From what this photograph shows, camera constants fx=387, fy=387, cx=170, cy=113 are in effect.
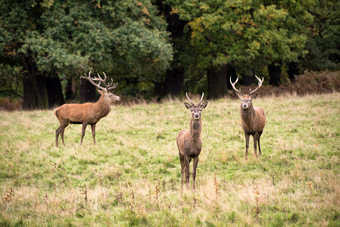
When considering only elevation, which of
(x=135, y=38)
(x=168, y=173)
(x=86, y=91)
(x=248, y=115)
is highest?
(x=135, y=38)

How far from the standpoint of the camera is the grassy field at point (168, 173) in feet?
19.4

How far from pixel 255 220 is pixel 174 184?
8.71ft

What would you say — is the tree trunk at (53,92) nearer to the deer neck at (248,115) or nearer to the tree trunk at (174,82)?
the tree trunk at (174,82)

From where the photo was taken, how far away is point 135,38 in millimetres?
18375

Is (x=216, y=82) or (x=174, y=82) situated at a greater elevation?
(x=174, y=82)

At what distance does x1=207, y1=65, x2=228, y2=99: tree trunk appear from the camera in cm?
2319

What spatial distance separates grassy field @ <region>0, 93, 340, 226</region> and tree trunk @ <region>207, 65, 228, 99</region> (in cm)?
658

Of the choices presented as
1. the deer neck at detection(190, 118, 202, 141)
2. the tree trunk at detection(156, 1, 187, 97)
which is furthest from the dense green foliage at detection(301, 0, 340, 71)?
the deer neck at detection(190, 118, 202, 141)

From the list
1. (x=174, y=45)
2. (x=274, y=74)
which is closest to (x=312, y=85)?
(x=174, y=45)

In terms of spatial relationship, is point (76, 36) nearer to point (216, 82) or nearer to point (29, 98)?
point (29, 98)

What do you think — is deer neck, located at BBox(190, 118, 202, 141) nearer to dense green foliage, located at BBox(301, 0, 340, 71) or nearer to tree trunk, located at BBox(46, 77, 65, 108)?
tree trunk, located at BBox(46, 77, 65, 108)

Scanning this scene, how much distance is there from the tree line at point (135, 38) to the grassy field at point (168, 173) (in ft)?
11.6

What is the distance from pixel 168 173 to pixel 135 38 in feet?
34.7

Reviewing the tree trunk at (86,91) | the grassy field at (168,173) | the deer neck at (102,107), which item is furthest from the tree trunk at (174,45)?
the deer neck at (102,107)
